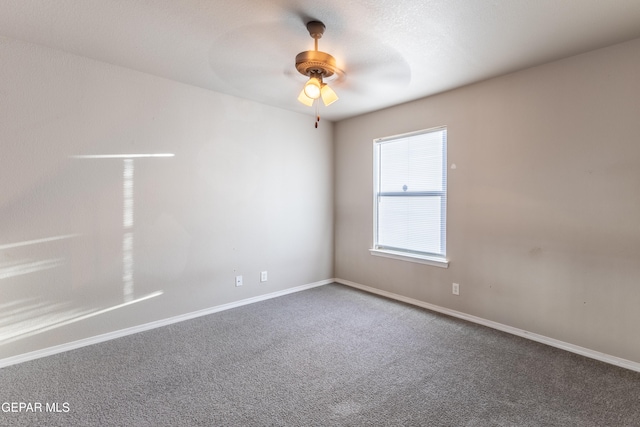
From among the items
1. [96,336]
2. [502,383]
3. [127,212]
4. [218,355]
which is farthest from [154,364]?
[502,383]

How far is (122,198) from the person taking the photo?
285 cm

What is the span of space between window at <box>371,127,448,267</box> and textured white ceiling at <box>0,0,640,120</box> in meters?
0.89

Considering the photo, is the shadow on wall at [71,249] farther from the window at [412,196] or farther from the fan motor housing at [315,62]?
the window at [412,196]

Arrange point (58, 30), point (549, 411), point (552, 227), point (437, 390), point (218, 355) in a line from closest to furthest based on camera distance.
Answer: point (549, 411) < point (437, 390) < point (58, 30) < point (218, 355) < point (552, 227)

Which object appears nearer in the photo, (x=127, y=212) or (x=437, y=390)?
(x=437, y=390)

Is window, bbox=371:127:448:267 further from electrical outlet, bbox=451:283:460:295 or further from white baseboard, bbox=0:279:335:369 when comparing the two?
white baseboard, bbox=0:279:335:369

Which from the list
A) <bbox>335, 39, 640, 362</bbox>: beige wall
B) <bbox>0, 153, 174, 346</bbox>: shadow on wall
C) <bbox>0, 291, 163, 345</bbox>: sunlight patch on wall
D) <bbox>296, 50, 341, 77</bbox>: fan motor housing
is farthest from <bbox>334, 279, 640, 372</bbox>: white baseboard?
<bbox>0, 291, 163, 345</bbox>: sunlight patch on wall

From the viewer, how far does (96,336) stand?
2707 mm

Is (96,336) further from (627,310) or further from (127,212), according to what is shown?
(627,310)

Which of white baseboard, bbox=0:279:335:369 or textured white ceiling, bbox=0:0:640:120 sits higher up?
textured white ceiling, bbox=0:0:640:120

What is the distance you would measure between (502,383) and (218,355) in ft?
6.92

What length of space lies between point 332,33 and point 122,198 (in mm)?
2343

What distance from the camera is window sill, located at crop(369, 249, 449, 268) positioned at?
3462mm

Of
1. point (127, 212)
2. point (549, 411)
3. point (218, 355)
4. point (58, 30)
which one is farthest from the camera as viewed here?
point (127, 212)
